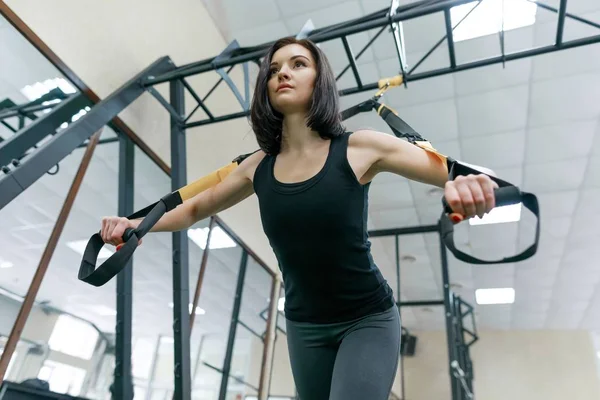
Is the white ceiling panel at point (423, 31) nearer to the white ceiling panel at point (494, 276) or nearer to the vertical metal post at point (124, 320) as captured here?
the vertical metal post at point (124, 320)

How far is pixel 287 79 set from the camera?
0.95 metres

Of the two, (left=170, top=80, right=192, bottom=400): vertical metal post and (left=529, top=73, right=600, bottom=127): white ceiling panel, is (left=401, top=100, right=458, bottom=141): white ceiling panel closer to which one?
(left=529, top=73, right=600, bottom=127): white ceiling panel

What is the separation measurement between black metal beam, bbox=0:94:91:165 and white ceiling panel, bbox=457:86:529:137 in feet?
10.2

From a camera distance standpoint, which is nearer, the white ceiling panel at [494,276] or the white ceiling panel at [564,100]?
the white ceiling panel at [564,100]

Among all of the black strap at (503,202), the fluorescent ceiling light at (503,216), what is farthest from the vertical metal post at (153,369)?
the fluorescent ceiling light at (503,216)

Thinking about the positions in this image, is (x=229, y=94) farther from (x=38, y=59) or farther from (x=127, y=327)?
(x=127, y=327)

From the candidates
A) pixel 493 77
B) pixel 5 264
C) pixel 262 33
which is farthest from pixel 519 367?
pixel 5 264

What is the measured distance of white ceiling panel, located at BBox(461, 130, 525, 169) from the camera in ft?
14.0

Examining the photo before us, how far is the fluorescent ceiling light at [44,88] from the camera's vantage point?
204 cm

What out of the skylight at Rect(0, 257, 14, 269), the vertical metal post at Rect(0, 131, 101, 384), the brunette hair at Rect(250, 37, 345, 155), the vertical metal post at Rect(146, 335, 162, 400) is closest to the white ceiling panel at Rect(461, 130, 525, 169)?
the vertical metal post at Rect(146, 335, 162, 400)

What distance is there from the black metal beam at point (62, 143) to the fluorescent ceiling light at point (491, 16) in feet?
7.54

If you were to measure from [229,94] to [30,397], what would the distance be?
271cm

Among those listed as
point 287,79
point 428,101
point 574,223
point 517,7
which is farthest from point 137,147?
point 574,223

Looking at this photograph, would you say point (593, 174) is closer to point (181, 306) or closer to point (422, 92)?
point (422, 92)
